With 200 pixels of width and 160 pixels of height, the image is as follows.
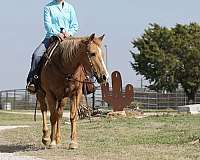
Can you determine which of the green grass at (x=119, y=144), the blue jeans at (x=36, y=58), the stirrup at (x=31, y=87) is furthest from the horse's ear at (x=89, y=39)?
the green grass at (x=119, y=144)

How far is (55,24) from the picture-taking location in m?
12.3

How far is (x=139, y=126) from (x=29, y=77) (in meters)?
6.81

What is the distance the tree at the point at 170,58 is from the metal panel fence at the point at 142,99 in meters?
0.93

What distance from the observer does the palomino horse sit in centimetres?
1113

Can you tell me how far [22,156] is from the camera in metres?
10.9

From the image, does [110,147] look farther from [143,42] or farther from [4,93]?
[143,42]

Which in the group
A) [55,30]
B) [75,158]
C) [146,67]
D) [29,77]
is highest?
[146,67]

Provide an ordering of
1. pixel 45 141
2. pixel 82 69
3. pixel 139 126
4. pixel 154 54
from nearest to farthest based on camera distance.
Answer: pixel 82 69 → pixel 45 141 → pixel 139 126 → pixel 154 54

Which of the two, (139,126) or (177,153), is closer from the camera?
(177,153)

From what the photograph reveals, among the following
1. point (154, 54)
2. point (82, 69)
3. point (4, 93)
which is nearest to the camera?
point (82, 69)

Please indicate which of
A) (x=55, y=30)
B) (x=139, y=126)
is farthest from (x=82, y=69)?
(x=139, y=126)

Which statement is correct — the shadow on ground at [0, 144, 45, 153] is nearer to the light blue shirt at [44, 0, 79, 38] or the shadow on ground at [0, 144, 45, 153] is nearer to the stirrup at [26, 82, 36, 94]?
the stirrup at [26, 82, 36, 94]

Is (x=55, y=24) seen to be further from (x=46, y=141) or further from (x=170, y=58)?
(x=170, y=58)

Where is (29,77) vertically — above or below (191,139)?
above
